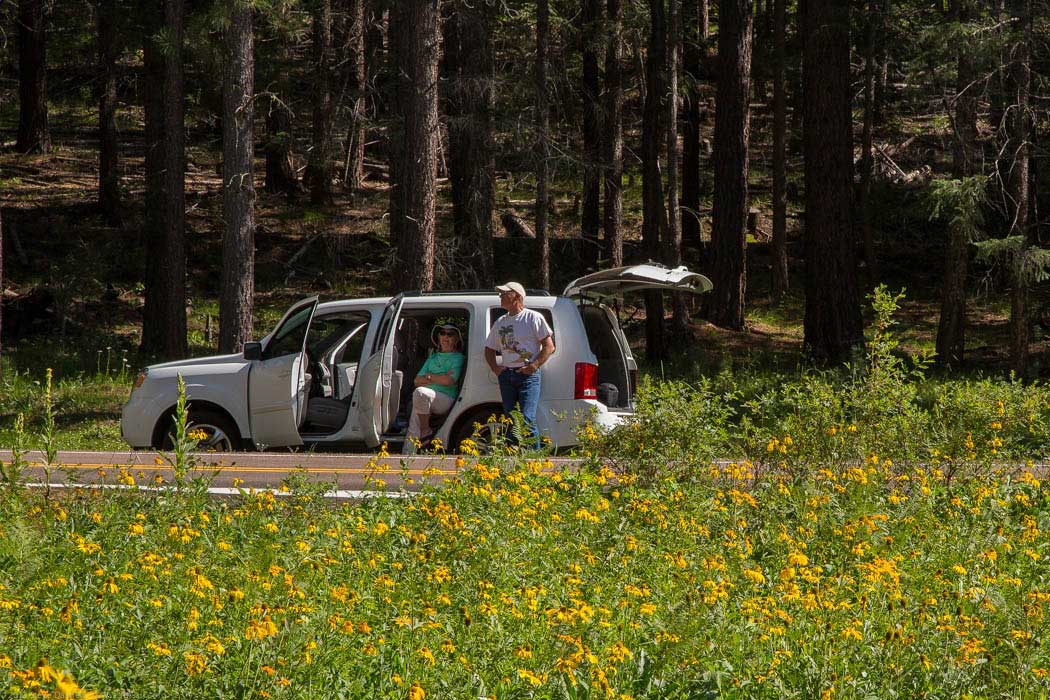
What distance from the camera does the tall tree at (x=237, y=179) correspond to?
55.0ft

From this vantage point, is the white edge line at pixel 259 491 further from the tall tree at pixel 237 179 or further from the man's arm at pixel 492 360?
the tall tree at pixel 237 179

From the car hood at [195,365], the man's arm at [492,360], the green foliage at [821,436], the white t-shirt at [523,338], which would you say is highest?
the white t-shirt at [523,338]

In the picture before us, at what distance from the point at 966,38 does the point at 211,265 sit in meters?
18.3

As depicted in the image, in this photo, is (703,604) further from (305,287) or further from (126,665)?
(305,287)

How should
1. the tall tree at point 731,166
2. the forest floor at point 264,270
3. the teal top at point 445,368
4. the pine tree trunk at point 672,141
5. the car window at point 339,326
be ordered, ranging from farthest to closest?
the tall tree at point 731,166 → the pine tree trunk at point 672,141 → the forest floor at point 264,270 → the car window at point 339,326 → the teal top at point 445,368

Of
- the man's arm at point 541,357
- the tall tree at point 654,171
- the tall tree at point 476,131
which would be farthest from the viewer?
the tall tree at point 654,171

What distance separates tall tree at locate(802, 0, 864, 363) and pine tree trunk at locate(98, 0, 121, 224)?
1214 centimetres

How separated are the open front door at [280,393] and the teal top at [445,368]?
3.88 feet

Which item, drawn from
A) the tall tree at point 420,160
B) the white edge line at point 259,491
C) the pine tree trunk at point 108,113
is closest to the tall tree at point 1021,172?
the tall tree at point 420,160

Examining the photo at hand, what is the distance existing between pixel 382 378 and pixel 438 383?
1.75 feet

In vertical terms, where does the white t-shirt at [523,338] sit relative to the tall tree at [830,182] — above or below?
below

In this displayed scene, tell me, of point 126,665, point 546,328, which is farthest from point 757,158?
point 126,665

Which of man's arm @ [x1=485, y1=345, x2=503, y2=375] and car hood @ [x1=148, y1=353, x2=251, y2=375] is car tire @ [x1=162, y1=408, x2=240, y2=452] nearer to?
car hood @ [x1=148, y1=353, x2=251, y2=375]

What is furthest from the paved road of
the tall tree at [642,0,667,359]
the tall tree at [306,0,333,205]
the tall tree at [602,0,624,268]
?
the tall tree at [602,0,624,268]
